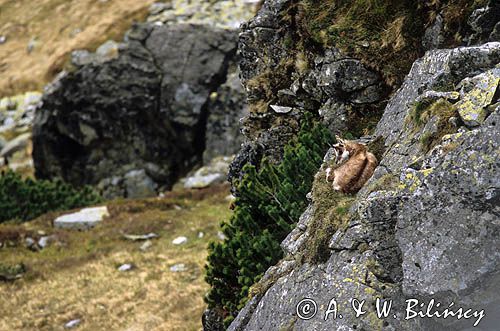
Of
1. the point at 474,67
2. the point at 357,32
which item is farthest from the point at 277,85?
the point at 474,67

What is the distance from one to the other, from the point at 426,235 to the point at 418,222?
18 cm

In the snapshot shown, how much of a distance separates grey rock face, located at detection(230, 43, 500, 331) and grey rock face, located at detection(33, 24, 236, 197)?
3712cm

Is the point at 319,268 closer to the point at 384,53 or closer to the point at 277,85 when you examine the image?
the point at 384,53

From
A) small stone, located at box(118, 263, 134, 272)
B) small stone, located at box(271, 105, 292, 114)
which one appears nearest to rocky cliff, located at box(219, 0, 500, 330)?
small stone, located at box(271, 105, 292, 114)

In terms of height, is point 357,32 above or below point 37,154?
above

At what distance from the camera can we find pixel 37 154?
1829 inches

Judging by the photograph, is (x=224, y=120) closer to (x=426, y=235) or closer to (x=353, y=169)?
(x=353, y=169)

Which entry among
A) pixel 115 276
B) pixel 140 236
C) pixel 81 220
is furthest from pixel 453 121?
pixel 81 220

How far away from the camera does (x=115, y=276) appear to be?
75.9 feet

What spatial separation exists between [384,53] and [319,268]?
5.81 meters

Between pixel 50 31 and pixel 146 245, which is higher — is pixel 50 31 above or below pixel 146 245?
below

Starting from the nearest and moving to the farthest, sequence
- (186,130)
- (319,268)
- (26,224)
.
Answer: (319,268)
(26,224)
(186,130)

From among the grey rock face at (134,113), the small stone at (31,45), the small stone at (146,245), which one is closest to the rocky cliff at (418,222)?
the small stone at (146,245)

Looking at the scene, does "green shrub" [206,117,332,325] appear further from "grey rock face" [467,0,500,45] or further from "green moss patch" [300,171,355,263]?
"grey rock face" [467,0,500,45]
